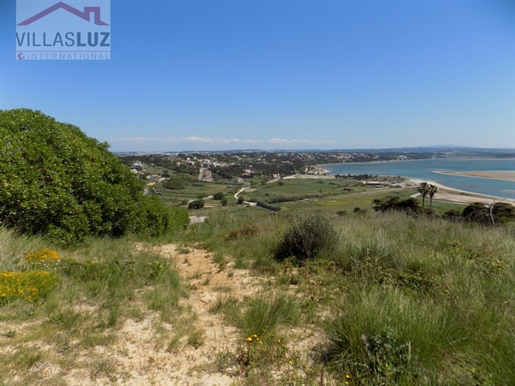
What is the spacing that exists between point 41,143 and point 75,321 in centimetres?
427

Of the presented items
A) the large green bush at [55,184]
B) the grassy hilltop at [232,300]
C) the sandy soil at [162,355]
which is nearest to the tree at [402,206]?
the grassy hilltop at [232,300]

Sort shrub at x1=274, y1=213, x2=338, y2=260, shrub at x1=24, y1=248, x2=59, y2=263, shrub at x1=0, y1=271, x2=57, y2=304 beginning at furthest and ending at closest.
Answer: shrub at x1=274, y1=213, x2=338, y2=260 < shrub at x1=24, y1=248, x2=59, y2=263 < shrub at x1=0, y1=271, x2=57, y2=304

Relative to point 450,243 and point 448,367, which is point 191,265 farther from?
point 450,243

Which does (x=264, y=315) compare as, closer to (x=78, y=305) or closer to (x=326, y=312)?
(x=326, y=312)

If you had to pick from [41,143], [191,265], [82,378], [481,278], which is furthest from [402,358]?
[41,143]

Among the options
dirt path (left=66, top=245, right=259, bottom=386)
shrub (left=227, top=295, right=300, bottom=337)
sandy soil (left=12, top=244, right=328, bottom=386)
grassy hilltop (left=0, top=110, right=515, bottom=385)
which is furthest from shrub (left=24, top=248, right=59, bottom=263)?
shrub (left=227, top=295, right=300, bottom=337)

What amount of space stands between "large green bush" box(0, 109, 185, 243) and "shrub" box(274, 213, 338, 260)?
13.3 ft

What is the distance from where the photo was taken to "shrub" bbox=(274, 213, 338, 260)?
5.14m

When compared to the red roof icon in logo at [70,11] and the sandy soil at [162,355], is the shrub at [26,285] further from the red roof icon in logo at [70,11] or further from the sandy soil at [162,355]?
the red roof icon in logo at [70,11]

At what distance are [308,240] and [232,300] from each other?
84.9 inches

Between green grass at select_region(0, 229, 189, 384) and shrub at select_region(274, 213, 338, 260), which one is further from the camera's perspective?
shrub at select_region(274, 213, 338, 260)

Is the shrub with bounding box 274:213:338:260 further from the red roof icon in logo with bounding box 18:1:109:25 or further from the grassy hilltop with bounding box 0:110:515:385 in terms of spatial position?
the red roof icon in logo with bounding box 18:1:109:25

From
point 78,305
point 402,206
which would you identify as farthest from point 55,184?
point 402,206

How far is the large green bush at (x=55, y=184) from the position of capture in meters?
4.96
